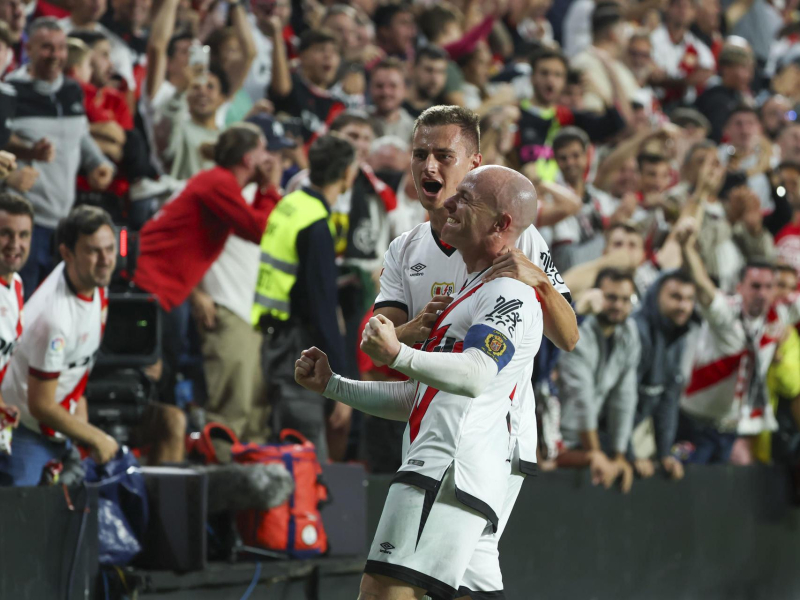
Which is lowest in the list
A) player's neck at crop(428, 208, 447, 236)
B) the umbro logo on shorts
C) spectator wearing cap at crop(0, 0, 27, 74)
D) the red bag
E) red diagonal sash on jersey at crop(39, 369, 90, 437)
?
the red bag

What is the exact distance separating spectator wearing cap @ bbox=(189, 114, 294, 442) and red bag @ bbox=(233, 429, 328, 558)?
793 mm

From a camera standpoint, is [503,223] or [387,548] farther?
[503,223]

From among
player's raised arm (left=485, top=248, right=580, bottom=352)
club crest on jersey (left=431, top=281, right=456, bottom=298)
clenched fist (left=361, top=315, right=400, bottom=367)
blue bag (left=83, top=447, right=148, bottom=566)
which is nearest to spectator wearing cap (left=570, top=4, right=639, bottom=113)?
blue bag (left=83, top=447, right=148, bottom=566)

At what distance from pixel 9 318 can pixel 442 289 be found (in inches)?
94.7

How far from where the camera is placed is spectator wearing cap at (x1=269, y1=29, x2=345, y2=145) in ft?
32.3

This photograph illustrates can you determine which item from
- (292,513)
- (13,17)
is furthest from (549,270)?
(13,17)

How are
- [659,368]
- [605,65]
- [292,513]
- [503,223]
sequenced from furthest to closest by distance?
[605,65] → [659,368] → [292,513] → [503,223]

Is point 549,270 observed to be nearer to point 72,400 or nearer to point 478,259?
point 478,259

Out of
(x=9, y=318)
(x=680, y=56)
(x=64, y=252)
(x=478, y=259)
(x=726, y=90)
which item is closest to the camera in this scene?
(x=478, y=259)

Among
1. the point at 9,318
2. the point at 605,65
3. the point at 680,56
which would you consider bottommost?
the point at 9,318

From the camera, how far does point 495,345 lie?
3916 millimetres

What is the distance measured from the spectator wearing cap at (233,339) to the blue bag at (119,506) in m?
1.30

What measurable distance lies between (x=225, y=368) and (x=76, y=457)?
5.41ft

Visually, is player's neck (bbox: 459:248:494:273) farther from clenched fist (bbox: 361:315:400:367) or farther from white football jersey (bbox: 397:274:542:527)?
clenched fist (bbox: 361:315:400:367)
